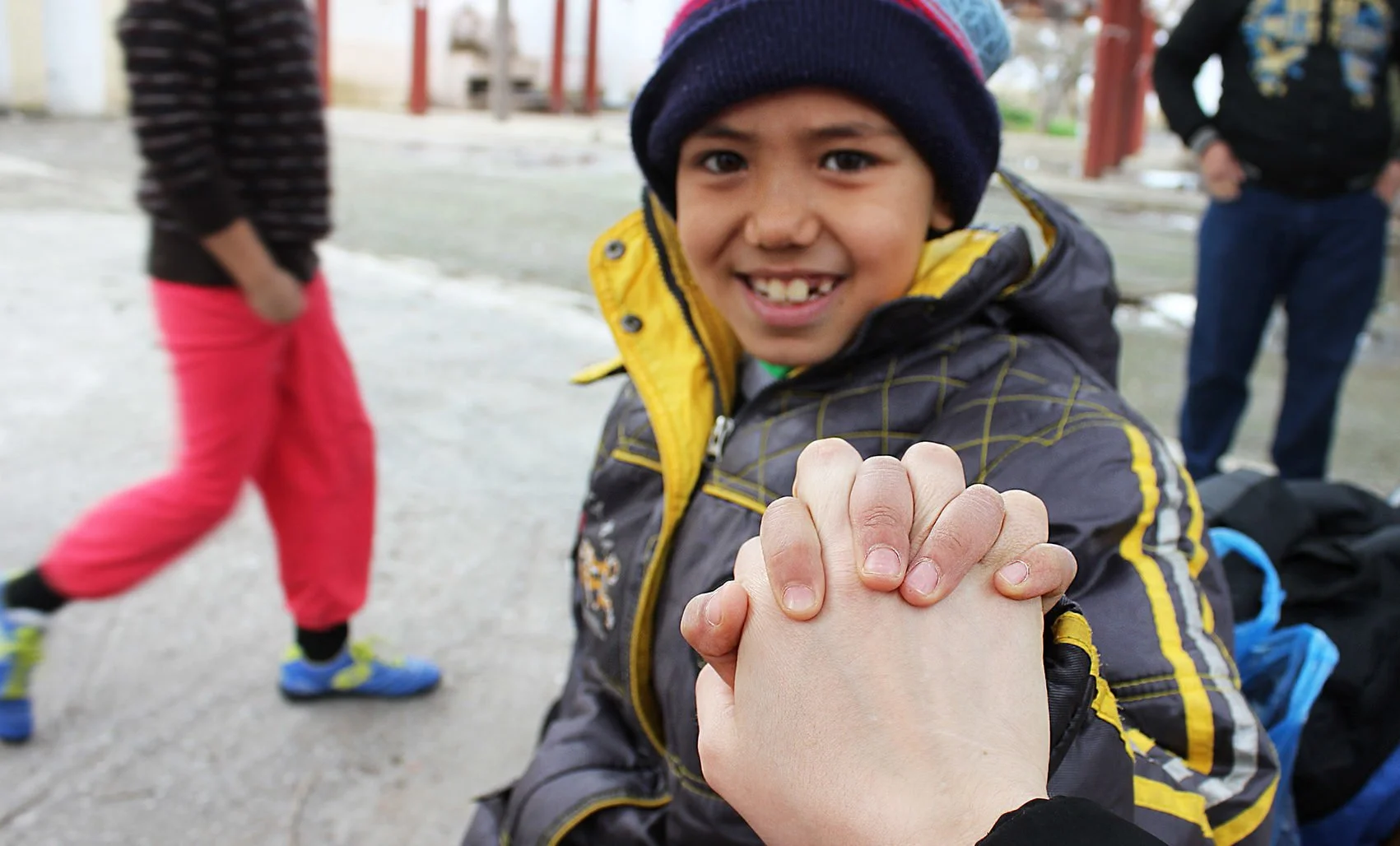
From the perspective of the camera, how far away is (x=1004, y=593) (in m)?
0.72

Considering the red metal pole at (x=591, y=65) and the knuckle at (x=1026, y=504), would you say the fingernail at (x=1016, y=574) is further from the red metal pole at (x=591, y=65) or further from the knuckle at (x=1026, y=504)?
the red metal pole at (x=591, y=65)

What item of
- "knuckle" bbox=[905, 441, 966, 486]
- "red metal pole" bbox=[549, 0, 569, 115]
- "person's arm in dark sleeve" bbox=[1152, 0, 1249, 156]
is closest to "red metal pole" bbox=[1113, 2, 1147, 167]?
"red metal pole" bbox=[549, 0, 569, 115]

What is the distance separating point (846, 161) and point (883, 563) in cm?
67

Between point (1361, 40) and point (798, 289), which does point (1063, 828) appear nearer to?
point (798, 289)

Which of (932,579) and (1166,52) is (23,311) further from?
(932,579)

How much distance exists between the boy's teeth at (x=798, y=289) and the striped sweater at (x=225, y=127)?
1128 millimetres

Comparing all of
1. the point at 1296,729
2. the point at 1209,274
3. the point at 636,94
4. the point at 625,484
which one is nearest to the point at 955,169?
the point at 636,94

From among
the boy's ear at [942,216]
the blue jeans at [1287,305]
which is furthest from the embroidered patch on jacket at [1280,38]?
the boy's ear at [942,216]

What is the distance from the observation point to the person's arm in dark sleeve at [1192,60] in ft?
10.4

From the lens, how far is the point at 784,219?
4.11 ft

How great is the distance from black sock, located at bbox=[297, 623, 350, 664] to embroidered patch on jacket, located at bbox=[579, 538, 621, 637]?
3.38 ft

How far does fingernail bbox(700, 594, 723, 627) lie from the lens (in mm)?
731

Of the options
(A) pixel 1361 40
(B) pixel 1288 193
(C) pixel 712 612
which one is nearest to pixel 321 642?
(C) pixel 712 612

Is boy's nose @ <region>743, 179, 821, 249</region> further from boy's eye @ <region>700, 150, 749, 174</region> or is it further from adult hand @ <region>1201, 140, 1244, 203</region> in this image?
adult hand @ <region>1201, 140, 1244, 203</region>
